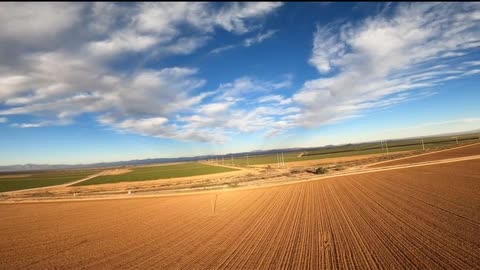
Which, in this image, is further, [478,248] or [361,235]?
[361,235]

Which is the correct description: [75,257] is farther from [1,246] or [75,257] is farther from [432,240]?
[432,240]

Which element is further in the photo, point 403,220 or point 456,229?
point 403,220

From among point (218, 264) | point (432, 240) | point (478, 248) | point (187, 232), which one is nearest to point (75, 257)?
point (187, 232)

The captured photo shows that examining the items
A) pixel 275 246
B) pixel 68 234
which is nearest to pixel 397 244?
pixel 275 246

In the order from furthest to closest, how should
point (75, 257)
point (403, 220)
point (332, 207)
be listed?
point (332, 207)
point (403, 220)
point (75, 257)

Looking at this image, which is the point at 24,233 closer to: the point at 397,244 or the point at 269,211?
the point at 269,211

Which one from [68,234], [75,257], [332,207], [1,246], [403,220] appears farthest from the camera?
[332,207]
